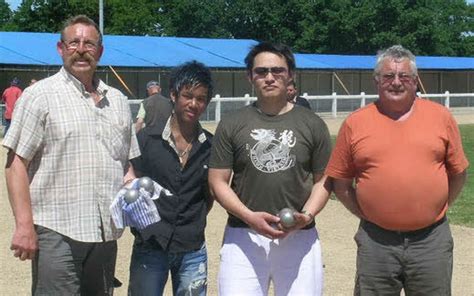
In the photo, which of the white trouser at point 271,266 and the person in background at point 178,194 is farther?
the person in background at point 178,194

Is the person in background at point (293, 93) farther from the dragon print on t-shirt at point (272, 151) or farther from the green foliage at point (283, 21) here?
the green foliage at point (283, 21)

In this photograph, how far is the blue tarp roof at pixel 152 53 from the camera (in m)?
33.6

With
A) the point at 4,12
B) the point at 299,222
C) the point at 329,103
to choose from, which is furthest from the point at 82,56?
the point at 4,12

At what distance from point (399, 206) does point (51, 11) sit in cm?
7223

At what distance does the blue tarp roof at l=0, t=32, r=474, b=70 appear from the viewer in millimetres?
33562

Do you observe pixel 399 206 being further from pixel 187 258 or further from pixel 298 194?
pixel 187 258

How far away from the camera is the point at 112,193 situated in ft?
14.6

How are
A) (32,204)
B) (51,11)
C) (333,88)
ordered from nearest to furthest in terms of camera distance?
1. (32,204)
2. (333,88)
3. (51,11)

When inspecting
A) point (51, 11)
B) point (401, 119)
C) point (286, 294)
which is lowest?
point (286, 294)

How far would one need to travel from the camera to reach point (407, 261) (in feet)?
15.1

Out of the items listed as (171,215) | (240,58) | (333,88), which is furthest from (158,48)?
(171,215)

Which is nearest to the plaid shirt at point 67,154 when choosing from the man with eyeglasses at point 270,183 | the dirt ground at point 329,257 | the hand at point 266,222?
the man with eyeglasses at point 270,183

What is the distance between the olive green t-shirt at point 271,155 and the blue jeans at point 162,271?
43cm

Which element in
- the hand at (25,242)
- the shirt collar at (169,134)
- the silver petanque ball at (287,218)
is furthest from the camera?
the shirt collar at (169,134)
